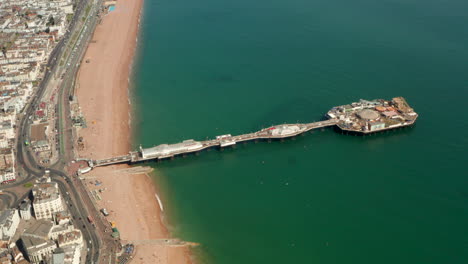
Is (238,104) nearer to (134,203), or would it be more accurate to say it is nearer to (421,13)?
(134,203)

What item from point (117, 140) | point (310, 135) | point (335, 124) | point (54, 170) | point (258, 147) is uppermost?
point (117, 140)

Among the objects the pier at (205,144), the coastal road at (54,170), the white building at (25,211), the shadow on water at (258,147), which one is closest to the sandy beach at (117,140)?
the pier at (205,144)

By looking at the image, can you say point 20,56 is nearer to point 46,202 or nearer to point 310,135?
point 46,202

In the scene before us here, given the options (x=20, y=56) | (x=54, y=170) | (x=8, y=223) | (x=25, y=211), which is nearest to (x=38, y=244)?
(x=8, y=223)

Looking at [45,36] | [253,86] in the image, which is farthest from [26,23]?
[253,86]

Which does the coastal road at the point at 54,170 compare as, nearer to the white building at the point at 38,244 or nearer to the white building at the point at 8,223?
the white building at the point at 38,244

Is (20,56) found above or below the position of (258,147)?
above

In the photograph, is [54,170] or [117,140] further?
[117,140]

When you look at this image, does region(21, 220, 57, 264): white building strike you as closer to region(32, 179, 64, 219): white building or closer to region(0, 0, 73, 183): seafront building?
region(32, 179, 64, 219): white building
